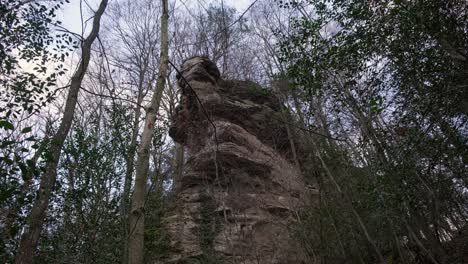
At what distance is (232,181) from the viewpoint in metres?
8.60

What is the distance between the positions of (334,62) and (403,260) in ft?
14.7

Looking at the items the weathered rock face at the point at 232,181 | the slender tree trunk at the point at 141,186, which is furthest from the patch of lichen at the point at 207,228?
the slender tree trunk at the point at 141,186

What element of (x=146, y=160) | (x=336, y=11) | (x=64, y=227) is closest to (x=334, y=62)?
(x=336, y=11)

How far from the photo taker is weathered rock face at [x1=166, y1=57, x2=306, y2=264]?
7211 mm

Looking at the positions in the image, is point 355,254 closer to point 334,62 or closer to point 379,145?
point 379,145

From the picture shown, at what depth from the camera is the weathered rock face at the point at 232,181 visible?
7.21m

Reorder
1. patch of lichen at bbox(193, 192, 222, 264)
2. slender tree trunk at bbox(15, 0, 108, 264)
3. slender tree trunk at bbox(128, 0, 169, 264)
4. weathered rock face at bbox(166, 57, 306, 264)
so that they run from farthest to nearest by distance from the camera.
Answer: weathered rock face at bbox(166, 57, 306, 264) → patch of lichen at bbox(193, 192, 222, 264) → slender tree trunk at bbox(15, 0, 108, 264) → slender tree trunk at bbox(128, 0, 169, 264)

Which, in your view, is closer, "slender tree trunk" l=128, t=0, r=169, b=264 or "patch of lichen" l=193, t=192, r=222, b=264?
"slender tree trunk" l=128, t=0, r=169, b=264

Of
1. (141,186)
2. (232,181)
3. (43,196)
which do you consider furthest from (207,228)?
(141,186)

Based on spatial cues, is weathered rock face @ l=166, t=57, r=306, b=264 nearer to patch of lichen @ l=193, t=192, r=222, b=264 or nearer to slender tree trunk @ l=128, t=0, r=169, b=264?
patch of lichen @ l=193, t=192, r=222, b=264

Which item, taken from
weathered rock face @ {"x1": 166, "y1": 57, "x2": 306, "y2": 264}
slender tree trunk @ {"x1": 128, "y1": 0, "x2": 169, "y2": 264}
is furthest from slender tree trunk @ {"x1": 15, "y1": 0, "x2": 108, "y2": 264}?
weathered rock face @ {"x1": 166, "y1": 57, "x2": 306, "y2": 264}

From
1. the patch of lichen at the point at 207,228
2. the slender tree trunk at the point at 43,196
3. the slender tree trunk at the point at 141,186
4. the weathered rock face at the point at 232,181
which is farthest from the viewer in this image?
the weathered rock face at the point at 232,181

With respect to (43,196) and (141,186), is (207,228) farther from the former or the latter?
(141,186)

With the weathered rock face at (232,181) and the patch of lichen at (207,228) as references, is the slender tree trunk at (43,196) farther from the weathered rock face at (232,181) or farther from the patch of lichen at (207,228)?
the patch of lichen at (207,228)
